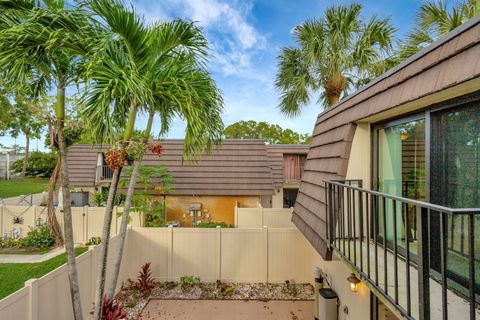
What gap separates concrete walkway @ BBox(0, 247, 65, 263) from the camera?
23.2ft

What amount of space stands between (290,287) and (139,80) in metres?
5.69

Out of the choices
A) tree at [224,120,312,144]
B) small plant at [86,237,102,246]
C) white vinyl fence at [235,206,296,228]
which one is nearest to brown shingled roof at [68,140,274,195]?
white vinyl fence at [235,206,296,228]

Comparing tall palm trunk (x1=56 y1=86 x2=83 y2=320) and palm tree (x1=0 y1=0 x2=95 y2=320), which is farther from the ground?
palm tree (x1=0 y1=0 x2=95 y2=320)

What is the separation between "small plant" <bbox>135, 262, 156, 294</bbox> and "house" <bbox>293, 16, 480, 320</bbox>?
426 centimetres

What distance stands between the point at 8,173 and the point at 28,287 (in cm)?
3736

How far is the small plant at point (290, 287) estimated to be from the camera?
20.2ft

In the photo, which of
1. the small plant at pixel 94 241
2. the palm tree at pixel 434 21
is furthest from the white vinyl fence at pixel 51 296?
the palm tree at pixel 434 21

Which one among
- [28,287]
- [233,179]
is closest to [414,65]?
[28,287]

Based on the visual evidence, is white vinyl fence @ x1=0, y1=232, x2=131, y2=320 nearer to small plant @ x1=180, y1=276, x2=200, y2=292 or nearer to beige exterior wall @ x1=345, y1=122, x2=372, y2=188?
small plant @ x1=180, y1=276, x2=200, y2=292

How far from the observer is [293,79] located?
28.2ft

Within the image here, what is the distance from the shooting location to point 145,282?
19.9ft

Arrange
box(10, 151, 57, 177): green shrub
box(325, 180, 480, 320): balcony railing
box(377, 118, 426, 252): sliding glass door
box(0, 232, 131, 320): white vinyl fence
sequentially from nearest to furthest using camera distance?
box(325, 180, 480, 320): balcony railing
box(377, 118, 426, 252): sliding glass door
box(0, 232, 131, 320): white vinyl fence
box(10, 151, 57, 177): green shrub

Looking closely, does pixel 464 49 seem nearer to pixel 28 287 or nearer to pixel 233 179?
pixel 28 287

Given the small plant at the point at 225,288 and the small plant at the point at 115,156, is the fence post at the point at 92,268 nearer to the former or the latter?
the small plant at the point at 115,156
